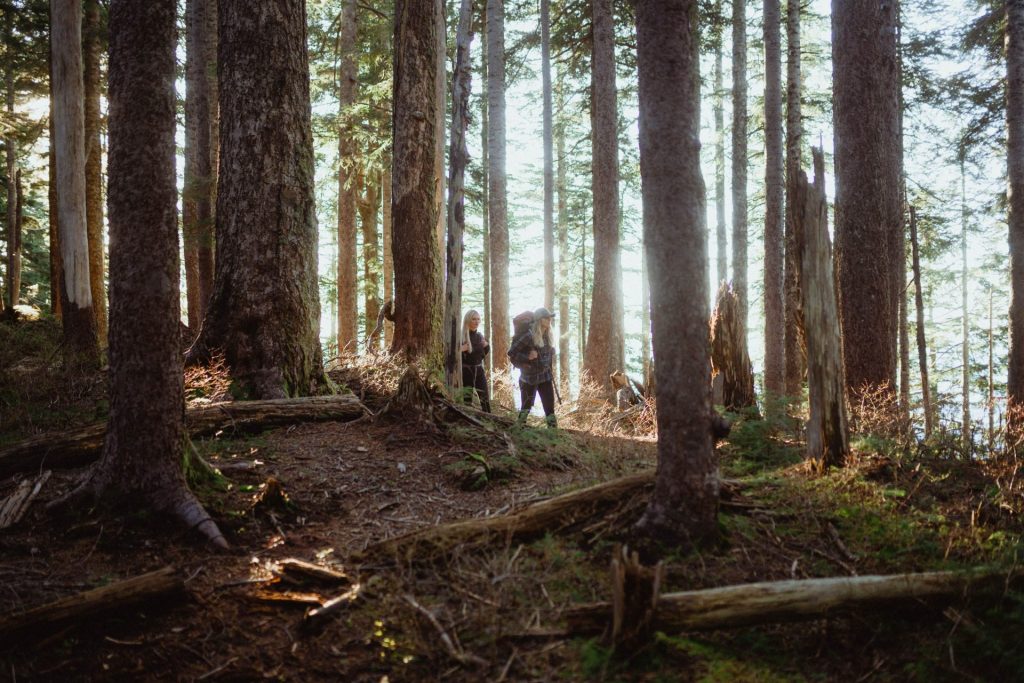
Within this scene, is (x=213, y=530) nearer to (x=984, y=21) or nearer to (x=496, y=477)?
(x=496, y=477)

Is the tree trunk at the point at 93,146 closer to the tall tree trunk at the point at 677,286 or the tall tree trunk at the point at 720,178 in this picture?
the tall tree trunk at the point at 677,286

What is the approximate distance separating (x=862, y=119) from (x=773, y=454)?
4986mm

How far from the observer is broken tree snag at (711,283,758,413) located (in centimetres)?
981

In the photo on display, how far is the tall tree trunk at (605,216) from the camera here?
44.4 ft

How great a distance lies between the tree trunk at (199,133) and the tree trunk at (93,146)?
173 centimetres

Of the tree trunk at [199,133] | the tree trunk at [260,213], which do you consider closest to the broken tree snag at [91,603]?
the tree trunk at [260,213]

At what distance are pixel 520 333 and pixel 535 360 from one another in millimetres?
529

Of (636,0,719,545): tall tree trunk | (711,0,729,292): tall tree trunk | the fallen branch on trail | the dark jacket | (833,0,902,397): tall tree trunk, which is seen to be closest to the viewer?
(636,0,719,545): tall tree trunk

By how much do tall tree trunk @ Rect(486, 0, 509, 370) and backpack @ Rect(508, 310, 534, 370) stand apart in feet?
16.1

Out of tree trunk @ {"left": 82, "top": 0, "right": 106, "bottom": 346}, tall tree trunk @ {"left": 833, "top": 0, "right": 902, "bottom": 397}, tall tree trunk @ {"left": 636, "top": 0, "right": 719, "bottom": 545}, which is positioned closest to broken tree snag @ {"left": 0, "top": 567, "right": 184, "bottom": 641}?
tall tree trunk @ {"left": 636, "top": 0, "right": 719, "bottom": 545}

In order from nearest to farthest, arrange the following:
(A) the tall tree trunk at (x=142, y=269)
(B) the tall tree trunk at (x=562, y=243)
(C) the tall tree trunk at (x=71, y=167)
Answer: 1. (A) the tall tree trunk at (x=142, y=269)
2. (C) the tall tree trunk at (x=71, y=167)
3. (B) the tall tree trunk at (x=562, y=243)

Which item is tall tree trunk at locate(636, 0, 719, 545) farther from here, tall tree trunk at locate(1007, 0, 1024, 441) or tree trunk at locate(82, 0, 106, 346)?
tree trunk at locate(82, 0, 106, 346)

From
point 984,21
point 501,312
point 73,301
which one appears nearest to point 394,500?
point 73,301

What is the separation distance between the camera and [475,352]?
10.9 meters
